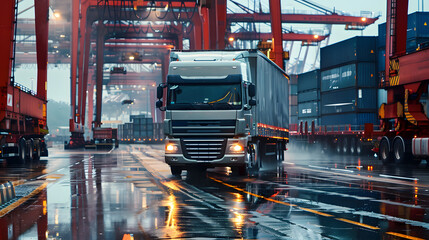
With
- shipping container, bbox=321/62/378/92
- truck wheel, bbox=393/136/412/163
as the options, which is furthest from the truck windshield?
shipping container, bbox=321/62/378/92

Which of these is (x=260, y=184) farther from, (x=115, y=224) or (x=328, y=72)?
(x=328, y=72)

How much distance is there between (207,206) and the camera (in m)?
12.9

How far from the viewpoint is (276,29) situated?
46.7 m

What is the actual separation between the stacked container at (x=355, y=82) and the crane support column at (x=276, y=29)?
4.88 m

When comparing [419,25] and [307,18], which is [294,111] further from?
[419,25]

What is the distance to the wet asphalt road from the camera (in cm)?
949

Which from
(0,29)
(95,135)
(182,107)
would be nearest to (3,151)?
(0,29)

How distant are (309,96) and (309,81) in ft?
4.82

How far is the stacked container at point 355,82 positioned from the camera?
45.9 metres

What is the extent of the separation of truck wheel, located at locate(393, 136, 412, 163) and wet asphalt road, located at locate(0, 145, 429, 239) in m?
11.0

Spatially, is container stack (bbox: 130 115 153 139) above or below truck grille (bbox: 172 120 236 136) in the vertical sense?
above

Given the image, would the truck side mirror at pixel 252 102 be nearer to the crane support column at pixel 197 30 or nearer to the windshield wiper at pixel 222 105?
the windshield wiper at pixel 222 105

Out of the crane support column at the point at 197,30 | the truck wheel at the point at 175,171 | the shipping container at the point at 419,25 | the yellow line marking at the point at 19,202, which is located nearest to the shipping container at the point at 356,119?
the shipping container at the point at 419,25

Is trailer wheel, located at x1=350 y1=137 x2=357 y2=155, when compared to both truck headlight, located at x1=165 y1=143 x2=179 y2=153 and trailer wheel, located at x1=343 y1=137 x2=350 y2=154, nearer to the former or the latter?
trailer wheel, located at x1=343 y1=137 x2=350 y2=154
